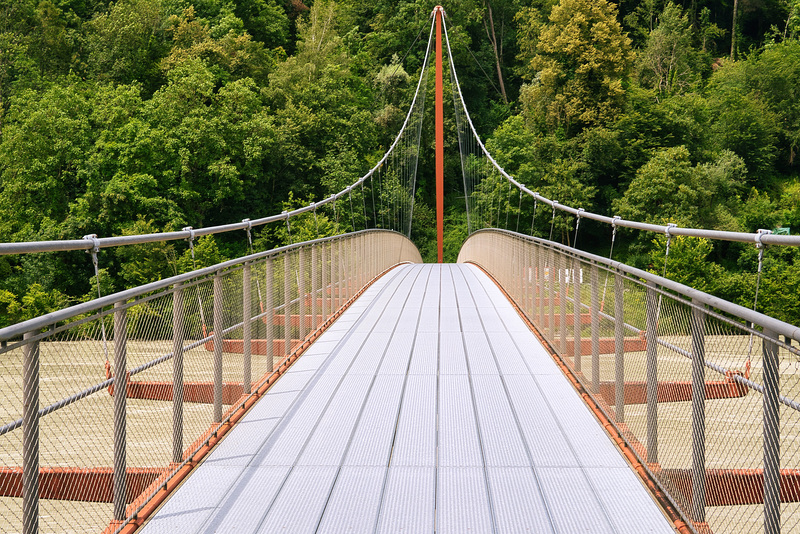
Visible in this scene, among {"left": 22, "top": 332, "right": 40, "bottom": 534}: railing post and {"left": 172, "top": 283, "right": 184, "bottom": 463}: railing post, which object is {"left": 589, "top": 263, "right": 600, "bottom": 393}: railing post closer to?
{"left": 172, "top": 283, "right": 184, "bottom": 463}: railing post

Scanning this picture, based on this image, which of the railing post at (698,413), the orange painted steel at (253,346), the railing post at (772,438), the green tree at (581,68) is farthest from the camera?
the green tree at (581,68)

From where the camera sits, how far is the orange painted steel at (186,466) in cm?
258

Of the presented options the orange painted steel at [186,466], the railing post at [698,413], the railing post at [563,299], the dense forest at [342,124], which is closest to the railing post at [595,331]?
the railing post at [563,299]

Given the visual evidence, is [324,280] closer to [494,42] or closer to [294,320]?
[294,320]

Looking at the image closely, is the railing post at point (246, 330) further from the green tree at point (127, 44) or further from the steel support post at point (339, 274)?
the green tree at point (127, 44)

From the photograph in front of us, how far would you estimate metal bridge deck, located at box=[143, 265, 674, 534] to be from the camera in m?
2.60

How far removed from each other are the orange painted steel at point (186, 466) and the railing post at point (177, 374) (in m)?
0.09

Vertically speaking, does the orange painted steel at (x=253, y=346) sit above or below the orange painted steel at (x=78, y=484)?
above

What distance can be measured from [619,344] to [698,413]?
1.09 meters

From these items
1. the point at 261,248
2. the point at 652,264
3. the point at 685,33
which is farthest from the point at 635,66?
the point at 261,248

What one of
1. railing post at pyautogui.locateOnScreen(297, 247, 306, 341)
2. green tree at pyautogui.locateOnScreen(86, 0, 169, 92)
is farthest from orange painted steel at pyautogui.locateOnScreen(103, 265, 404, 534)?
green tree at pyautogui.locateOnScreen(86, 0, 169, 92)

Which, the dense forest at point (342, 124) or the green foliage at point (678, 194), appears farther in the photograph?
the green foliage at point (678, 194)

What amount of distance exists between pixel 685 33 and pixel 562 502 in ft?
150

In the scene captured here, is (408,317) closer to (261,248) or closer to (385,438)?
(385,438)
